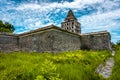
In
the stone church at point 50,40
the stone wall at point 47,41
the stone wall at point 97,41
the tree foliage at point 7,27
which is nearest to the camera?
the stone wall at point 47,41

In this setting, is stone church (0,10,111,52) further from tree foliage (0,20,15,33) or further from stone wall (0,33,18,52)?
tree foliage (0,20,15,33)

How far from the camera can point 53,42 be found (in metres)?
13.1

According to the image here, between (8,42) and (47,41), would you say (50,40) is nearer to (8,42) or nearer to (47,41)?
(47,41)

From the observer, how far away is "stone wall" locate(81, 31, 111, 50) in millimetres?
19891

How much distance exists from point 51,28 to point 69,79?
31.4 ft

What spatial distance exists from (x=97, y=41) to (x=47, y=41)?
32.8 feet

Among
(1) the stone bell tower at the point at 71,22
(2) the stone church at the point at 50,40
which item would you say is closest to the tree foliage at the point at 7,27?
(2) the stone church at the point at 50,40

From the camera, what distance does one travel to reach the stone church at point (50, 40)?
13.4 meters

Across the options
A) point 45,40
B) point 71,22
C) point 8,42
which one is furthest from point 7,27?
point 45,40

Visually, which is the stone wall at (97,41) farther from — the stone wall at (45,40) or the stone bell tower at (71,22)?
the stone bell tower at (71,22)

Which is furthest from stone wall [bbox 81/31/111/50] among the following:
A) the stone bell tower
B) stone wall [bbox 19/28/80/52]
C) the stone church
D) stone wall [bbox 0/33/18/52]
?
the stone bell tower

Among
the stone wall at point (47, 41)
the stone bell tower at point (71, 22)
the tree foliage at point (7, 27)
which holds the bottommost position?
the stone wall at point (47, 41)

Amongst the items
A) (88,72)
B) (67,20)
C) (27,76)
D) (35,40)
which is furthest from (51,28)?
(67,20)

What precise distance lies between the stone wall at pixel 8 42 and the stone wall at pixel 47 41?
2.36 feet
